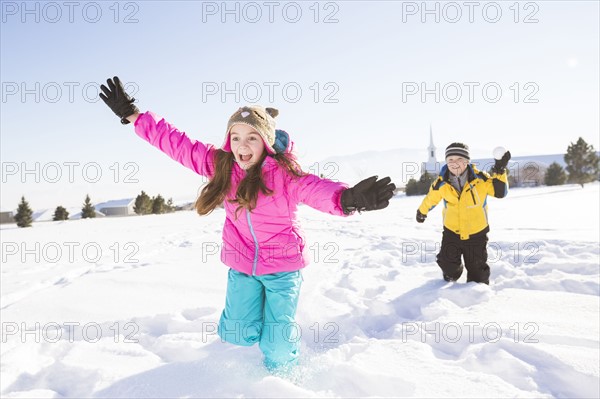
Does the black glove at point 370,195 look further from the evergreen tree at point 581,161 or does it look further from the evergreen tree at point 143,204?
the evergreen tree at point 581,161

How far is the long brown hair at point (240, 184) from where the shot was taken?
2.16 metres

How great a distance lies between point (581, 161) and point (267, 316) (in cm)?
5003

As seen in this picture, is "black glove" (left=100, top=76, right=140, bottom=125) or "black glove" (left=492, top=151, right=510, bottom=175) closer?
"black glove" (left=100, top=76, right=140, bottom=125)

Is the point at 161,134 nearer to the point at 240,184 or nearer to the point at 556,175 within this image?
the point at 240,184

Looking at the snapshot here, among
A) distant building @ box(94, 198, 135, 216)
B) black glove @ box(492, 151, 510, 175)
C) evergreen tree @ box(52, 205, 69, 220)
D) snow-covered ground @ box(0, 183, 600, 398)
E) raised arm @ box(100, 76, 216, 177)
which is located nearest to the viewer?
snow-covered ground @ box(0, 183, 600, 398)

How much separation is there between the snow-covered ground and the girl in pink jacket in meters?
0.28

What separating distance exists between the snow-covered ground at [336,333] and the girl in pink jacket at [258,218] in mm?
276

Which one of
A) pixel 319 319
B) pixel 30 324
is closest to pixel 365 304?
pixel 319 319

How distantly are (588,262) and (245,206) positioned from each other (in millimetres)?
4317

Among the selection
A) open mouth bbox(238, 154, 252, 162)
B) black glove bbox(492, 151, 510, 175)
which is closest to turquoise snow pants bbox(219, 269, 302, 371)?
open mouth bbox(238, 154, 252, 162)

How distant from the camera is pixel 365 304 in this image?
11.4ft

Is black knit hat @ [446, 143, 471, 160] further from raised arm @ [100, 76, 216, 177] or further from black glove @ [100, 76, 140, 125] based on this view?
black glove @ [100, 76, 140, 125]

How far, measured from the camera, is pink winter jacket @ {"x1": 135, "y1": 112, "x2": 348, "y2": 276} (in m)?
2.21

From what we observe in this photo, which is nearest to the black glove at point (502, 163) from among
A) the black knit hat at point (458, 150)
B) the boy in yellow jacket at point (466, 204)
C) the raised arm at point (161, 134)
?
the boy in yellow jacket at point (466, 204)
